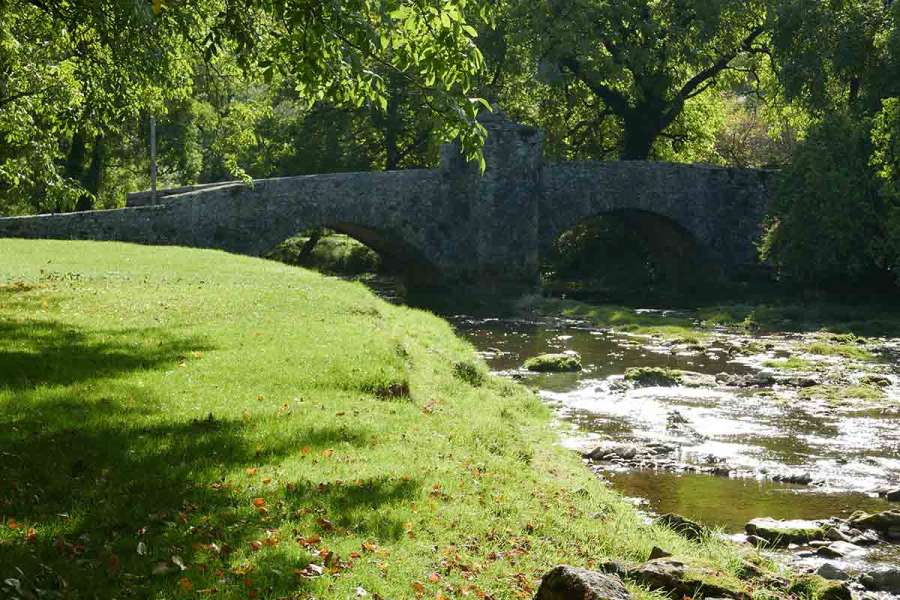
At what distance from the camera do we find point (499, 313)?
1330 inches

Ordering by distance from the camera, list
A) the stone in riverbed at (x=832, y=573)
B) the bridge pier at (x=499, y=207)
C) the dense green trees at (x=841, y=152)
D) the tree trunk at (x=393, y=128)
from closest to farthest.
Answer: the stone in riverbed at (x=832, y=573)
the dense green trees at (x=841, y=152)
the bridge pier at (x=499, y=207)
the tree trunk at (x=393, y=128)

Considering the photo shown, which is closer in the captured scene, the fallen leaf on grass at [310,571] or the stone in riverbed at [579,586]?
the stone in riverbed at [579,586]

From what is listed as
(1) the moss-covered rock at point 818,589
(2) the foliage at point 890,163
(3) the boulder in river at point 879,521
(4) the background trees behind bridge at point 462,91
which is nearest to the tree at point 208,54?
(4) the background trees behind bridge at point 462,91

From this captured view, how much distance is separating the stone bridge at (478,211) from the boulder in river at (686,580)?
25.2m

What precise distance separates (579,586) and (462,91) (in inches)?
315

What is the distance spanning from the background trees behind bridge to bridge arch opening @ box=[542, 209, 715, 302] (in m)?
3.21

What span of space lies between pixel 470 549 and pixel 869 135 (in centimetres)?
2827

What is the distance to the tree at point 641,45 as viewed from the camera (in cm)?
3781

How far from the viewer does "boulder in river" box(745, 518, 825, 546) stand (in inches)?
412

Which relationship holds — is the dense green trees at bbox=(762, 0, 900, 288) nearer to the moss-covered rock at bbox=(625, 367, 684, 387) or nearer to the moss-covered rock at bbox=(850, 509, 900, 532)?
the moss-covered rock at bbox=(625, 367, 684, 387)

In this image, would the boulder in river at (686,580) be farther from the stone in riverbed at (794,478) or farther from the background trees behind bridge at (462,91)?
the stone in riverbed at (794,478)

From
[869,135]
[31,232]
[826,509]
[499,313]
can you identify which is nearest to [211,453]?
[826,509]

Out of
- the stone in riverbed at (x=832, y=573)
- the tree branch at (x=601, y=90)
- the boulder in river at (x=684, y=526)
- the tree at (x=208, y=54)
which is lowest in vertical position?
the stone in riverbed at (x=832, y=573)

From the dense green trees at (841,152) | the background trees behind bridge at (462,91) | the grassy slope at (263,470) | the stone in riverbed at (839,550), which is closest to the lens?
the grassy slope at (263,470)
